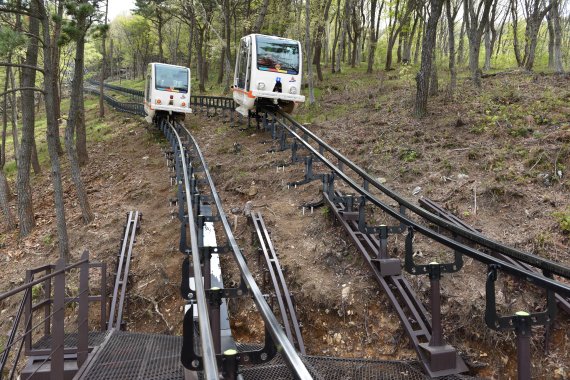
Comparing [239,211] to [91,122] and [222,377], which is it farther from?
[91,122]

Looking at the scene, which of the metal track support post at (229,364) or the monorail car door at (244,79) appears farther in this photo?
the monorail car door at (244,79)

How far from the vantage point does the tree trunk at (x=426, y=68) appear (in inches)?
424

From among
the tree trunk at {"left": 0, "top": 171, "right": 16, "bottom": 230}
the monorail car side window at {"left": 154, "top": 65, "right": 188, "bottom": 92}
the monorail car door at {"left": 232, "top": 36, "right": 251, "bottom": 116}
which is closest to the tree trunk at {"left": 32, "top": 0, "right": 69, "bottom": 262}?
the tree trunk at {"left": 0, "top": 171, "right": 16, "bottom": 230}

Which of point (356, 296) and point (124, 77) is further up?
point (124, 77)

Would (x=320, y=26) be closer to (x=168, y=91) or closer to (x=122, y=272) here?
(x=168, y=91)

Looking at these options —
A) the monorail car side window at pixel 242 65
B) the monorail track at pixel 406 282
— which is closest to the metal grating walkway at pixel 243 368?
the monorail track at pixel 406 282

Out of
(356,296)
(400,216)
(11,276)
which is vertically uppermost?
(400,216)

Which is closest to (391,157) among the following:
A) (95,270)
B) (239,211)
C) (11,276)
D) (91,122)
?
(239,211)

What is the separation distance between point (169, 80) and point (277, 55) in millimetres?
5545

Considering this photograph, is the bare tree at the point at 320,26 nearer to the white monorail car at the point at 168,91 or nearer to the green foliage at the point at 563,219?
the white monorail car at the point at 168,91

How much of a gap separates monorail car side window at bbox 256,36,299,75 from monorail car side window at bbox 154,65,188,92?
4.81m

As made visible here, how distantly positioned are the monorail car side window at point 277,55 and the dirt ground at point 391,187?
1.97 metres

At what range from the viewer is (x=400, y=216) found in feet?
16.0

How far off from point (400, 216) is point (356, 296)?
1.07 metres
